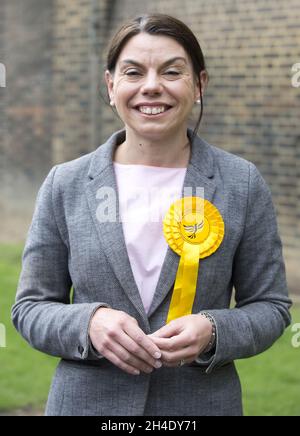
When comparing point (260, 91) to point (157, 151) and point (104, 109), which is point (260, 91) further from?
point (157, 151)

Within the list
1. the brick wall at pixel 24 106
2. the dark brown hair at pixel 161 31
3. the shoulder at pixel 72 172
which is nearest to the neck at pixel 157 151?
the shoulder at pixel 72 172

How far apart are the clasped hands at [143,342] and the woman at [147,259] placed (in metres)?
0.05

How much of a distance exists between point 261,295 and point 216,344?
9.2 inches

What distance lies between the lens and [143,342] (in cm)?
219

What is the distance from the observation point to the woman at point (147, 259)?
2.38m

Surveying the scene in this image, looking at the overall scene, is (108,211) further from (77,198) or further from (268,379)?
(268,379)

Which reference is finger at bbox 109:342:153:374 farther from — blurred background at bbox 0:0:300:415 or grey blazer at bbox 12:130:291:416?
blurred background at bbox 0:0:300:415

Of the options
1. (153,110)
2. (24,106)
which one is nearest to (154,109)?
(153,110)

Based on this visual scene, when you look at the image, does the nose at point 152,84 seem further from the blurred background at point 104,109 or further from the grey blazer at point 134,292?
the blurred background at point 104,109

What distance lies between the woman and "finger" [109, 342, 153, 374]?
0.11m

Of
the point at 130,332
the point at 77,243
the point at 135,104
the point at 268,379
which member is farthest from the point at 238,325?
the point at 268,379

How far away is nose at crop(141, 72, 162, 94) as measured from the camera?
2379mm

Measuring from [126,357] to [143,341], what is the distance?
65 mm

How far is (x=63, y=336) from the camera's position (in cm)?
234
